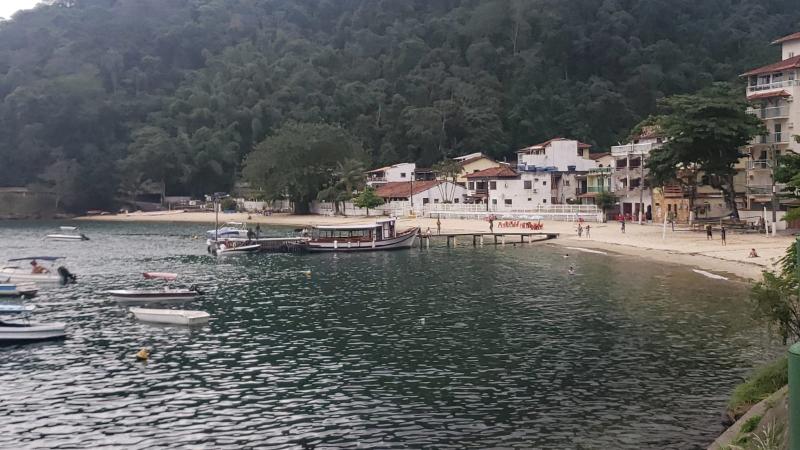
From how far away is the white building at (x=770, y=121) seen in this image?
80.1 meters

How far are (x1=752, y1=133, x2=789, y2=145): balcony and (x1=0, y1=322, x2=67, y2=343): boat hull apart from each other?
74837 millimetres

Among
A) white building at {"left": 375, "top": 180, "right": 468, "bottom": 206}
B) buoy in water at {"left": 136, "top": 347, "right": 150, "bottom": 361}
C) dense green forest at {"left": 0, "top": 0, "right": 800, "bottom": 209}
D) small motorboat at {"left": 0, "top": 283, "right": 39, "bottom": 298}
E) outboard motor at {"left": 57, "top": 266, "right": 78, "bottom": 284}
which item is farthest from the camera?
dense green forest at {"left": 0, "top": 0, "right": 800, "bottom": 209}

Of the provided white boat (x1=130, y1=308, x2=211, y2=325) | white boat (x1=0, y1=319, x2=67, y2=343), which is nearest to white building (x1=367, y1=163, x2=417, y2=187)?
white boat (x1=130, y1=308, x2=211, y2=325)

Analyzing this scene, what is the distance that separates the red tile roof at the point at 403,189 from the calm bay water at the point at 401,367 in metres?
74.5

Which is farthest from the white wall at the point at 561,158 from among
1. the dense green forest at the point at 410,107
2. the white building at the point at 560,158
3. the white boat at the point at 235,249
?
the white boat at the point at 235,249

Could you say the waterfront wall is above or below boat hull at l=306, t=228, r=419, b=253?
above

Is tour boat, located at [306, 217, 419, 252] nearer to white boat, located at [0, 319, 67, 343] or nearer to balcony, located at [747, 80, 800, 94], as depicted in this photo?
balcony, located at [747, 80, 800, 94]

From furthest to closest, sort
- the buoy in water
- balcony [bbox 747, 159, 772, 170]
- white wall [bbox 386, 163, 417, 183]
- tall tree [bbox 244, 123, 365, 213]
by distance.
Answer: white wall [bbox 386, 163, 417, 183] → tall tree [bbox 244, 123, 365, 213] → balcony [bbox 747, 159, 772, 170] → the buoy in water

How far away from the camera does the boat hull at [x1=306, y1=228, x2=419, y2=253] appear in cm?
8425

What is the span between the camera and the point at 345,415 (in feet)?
83.3

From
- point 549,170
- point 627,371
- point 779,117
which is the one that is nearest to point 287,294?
point 627,371

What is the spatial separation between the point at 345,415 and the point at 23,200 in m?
179

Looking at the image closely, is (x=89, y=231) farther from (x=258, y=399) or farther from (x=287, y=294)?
(x=258, y=399)

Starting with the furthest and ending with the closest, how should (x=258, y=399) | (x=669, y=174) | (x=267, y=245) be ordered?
(x=267, y=245)
(x=669, y=174)
(x=258, y=399)
